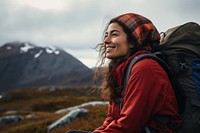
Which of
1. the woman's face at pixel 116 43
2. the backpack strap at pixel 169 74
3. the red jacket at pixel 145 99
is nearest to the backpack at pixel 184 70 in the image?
the backpack strap at pixel 169 74

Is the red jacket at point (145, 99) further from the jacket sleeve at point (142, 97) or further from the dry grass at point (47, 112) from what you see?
the dry grass at point (47, 112)

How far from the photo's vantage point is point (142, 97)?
10.0 feet

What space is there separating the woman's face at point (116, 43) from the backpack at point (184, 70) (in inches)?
16.6

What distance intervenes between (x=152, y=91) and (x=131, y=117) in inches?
14.2

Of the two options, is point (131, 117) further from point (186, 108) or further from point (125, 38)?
point (125, 38)

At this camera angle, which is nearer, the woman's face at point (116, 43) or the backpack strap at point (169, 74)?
the backpack strap at point (169, 74)

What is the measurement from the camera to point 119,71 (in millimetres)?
3598

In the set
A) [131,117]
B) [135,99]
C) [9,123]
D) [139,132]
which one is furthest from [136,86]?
[9,123]

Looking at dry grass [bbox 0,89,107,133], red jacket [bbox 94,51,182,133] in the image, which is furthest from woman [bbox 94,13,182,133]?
dry grass [bbox 0,89,107,133]

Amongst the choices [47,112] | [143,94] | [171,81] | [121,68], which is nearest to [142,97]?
[143,94]

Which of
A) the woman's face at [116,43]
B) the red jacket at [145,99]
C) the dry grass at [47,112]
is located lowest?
the dry grass at [47,112]

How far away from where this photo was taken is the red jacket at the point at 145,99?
10.1 feet

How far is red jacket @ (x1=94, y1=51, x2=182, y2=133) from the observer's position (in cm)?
306

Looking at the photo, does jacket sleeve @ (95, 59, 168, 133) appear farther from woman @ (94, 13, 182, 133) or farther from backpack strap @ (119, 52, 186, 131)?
backpack strap @ (119, 52, 186, 131)
